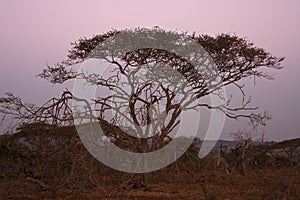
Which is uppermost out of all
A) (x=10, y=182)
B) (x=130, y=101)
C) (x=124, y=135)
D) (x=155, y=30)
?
(x=155, y=30)

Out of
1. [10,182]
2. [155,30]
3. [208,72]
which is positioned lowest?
[10,182]

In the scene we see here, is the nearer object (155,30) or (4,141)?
(155,30)

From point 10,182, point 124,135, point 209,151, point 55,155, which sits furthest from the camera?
point 209,151

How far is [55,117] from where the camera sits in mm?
10719

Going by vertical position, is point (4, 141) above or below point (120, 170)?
above

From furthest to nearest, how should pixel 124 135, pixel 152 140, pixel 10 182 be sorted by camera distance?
pixel 152 140 < pixel 124 135 < pixel 10 182

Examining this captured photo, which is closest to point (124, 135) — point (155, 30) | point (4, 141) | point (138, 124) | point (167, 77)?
point (138, 124)

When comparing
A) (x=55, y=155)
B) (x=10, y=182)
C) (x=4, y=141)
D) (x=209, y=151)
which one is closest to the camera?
(x=55, y=155)

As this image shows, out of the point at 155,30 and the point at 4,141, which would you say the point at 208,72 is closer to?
the point at 155,30

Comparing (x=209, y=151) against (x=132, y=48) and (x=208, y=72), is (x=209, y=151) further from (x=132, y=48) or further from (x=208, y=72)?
(x=132, y=48)

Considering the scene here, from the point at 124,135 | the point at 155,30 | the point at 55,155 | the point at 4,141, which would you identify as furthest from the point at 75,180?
the point at 4,141

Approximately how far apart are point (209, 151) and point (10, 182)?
932 cm

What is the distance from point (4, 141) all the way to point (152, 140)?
607 centimetres

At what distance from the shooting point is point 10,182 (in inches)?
459
